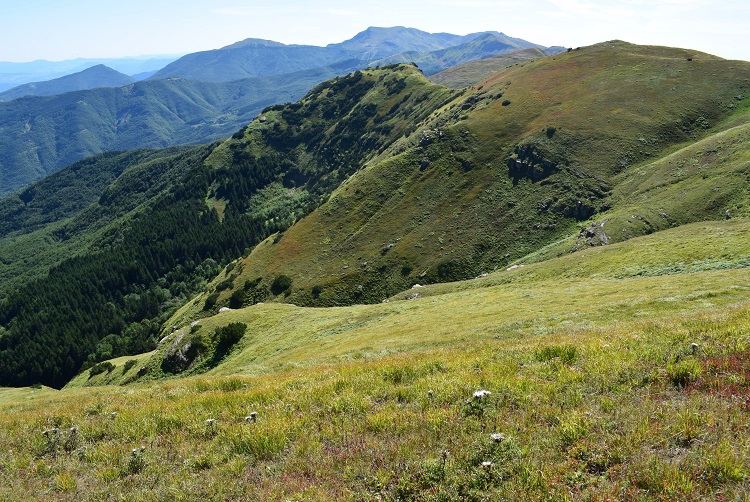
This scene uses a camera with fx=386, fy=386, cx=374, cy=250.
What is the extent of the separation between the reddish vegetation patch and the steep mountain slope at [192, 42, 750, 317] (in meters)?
64.8

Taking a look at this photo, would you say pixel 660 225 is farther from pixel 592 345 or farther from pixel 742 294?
pixel 592 345

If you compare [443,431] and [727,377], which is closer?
[443,431]

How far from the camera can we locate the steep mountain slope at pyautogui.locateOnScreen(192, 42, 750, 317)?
8569 centimetres

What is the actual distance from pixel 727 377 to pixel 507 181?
9531 centimetres

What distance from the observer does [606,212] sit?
78688 millimetres

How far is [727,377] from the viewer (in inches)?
347

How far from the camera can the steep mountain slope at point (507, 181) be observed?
85.7m

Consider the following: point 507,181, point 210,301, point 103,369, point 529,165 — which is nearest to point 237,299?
point 210,301

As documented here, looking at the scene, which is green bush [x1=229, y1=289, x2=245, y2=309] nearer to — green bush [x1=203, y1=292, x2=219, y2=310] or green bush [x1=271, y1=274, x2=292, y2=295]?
green bush [x1=203, y1=292, x2=219, y2=310]

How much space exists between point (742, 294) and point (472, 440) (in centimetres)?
2987

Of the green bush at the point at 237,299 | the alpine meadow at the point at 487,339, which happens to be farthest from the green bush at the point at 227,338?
the green bush at the point at 237,299

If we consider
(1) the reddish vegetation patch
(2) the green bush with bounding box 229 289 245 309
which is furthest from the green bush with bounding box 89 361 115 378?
(1) the reddish vegetation patch

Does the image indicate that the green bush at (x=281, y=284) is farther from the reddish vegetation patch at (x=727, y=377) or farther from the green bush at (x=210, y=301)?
the reddish vegetation patch at (x=727, y=377)

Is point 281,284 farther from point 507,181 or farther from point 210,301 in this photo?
point 507,181
